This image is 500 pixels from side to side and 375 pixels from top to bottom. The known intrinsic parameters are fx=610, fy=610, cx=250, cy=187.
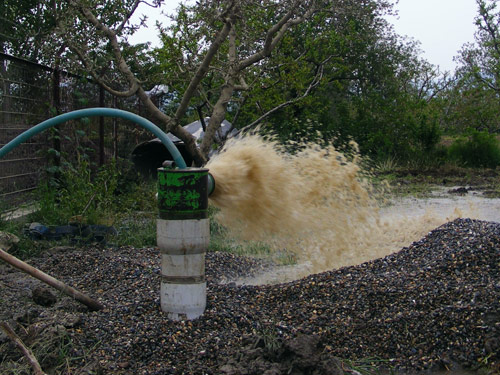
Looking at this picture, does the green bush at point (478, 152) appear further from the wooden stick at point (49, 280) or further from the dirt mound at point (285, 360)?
the dirt mound at point (285, 360)

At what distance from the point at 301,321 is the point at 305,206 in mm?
1707

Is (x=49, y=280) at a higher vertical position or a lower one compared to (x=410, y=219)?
higher

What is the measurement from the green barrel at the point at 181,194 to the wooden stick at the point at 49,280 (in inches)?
27.1

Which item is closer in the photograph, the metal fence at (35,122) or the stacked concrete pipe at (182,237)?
the stacked concrete pipe at (182,237)

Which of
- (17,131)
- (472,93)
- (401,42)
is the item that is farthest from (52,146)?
(472,93)

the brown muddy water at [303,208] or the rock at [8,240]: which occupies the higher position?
the brown muddy water at [303,208]

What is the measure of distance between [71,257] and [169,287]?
1.98 m

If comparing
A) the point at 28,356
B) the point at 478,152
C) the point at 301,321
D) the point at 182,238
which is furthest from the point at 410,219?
the point at 478,152

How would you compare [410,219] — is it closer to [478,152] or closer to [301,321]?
[301,321]

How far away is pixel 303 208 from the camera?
5082mm

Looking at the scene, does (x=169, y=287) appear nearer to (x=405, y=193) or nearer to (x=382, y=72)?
(x=405, y=193)

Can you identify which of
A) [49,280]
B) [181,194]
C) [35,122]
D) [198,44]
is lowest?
[49,280]

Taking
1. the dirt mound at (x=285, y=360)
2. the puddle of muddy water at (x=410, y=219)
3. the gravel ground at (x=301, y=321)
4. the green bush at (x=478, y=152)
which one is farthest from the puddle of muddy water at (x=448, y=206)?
the green bush at (x=478, y=152)

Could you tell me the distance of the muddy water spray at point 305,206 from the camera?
454 centimetres
